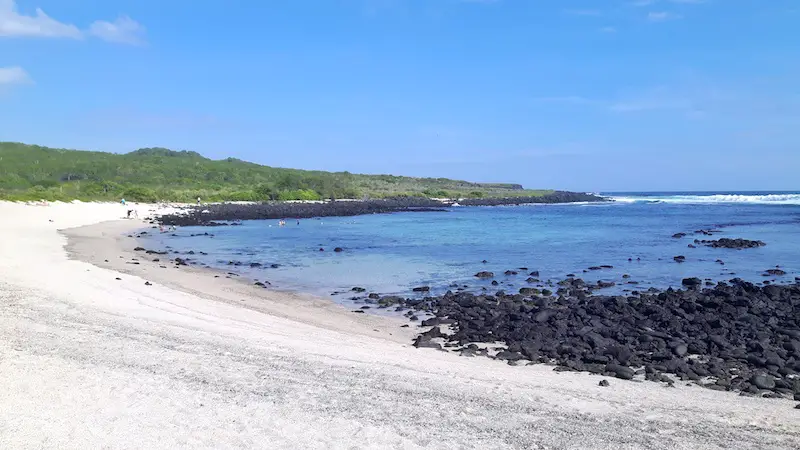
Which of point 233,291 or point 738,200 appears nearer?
point 233,291

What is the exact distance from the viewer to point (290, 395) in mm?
7156

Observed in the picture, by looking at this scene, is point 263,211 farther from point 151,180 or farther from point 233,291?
point 233,291

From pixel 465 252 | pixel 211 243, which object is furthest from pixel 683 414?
pixel 211 243

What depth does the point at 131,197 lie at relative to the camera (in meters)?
63.8

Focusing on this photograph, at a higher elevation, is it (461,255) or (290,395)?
(290,395)

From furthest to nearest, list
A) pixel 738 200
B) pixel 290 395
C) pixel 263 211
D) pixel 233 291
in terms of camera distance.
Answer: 1. pixel 738 200
2. pixel 263 211
3. pixel 233 291
4. pixel 290 395

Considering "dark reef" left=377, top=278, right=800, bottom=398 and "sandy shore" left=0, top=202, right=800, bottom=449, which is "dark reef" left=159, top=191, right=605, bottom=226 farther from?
"sandy shore" left=0, top=202, right=800, bottom=449

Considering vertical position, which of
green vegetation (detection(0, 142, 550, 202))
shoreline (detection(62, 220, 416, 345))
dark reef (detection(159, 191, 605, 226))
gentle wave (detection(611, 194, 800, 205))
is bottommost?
shoreline (detection(62, 220, 416, 345))

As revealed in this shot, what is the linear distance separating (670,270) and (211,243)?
21731 millimetres

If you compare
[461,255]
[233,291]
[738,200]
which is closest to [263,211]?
[461,255]

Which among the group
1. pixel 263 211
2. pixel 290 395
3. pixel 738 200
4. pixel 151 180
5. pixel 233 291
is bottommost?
pixel 233 291

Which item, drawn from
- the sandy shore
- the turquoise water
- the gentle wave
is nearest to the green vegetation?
the turquoise water

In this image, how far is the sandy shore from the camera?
595cm

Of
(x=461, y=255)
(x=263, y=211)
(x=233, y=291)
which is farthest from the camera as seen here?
(x=263, y=211)
